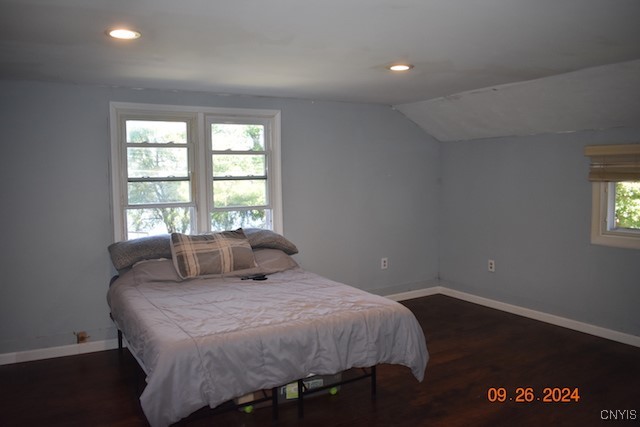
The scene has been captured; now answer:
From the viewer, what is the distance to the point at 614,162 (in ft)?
13.5

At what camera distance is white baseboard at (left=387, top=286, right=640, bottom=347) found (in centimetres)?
415

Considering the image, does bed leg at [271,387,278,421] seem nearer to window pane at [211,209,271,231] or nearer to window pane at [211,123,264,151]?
window pane at [211,209,271,231]

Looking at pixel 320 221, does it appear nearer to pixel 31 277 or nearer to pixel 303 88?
pixel 303 88

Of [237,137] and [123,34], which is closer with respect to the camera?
[123,34]

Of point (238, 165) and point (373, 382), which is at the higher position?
point (238, 165)

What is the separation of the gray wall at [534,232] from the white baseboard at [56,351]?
3631mm

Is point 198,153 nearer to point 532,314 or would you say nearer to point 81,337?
point 81,337

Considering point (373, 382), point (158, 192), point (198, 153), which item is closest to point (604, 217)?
point (373, 382)

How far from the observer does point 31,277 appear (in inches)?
152

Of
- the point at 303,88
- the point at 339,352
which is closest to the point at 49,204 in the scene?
the point at 303,88

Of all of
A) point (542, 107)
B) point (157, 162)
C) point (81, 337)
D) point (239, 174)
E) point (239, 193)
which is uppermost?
point (542, 107)

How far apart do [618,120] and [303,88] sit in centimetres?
252

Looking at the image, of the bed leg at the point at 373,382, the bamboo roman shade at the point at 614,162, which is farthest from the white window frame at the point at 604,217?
the bed leg at the point at 373,382

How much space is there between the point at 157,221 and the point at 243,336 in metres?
2.00
